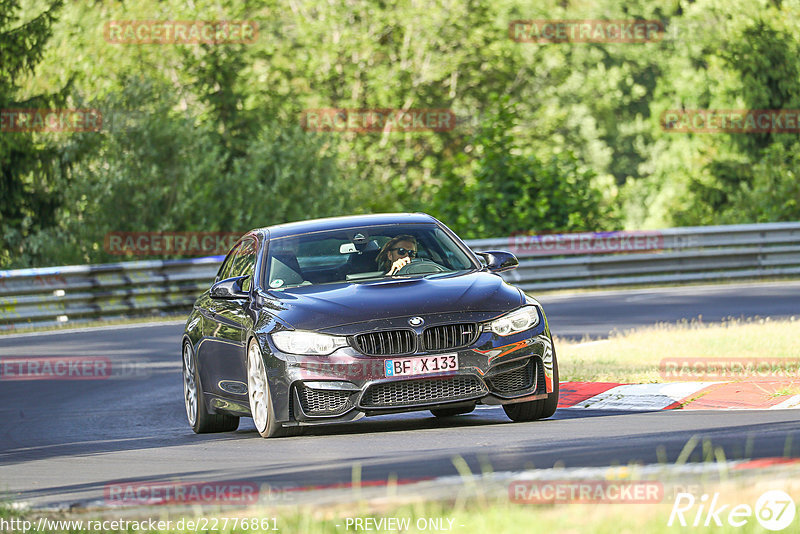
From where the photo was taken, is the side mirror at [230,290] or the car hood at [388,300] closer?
the car hood at [388,300]

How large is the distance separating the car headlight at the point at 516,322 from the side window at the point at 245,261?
2197 mm

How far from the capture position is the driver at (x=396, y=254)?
10703 millimetres

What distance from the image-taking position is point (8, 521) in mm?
6688

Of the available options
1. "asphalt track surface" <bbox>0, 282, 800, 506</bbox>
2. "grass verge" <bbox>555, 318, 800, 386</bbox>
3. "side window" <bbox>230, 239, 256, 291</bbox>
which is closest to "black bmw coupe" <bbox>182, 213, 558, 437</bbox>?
"side window" <bbox>230, 239, 256, 291</bbox>

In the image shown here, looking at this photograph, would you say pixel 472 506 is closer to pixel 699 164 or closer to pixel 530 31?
pixel 699 164

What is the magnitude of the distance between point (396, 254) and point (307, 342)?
148 cm

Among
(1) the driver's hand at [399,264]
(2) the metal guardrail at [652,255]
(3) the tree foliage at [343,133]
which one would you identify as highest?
(1) the driver's hand at [399,264]

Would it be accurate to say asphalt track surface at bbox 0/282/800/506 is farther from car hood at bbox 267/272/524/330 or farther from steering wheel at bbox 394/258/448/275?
steering wheel at bbox 394/258/448/275

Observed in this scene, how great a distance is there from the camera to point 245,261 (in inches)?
457

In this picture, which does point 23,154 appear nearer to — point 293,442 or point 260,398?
point 260,398

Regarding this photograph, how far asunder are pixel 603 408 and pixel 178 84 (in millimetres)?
32185

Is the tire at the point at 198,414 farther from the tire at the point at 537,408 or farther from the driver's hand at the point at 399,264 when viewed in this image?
the tire at the point at 537,408

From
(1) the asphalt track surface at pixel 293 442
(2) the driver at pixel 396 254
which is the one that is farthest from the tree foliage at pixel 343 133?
(2) the driver at pixel 396 254

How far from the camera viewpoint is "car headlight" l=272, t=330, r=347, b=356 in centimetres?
949
